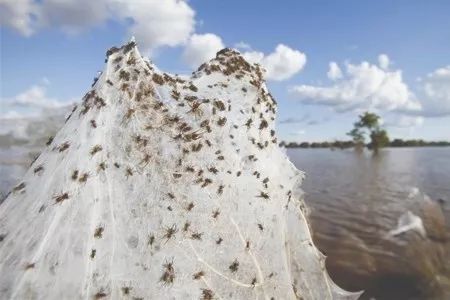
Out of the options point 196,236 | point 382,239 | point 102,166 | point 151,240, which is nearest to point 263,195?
point 196,236

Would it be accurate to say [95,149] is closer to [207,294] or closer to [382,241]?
[207,294]

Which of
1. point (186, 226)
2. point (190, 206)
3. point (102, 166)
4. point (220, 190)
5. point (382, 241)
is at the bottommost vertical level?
point (382, 241)

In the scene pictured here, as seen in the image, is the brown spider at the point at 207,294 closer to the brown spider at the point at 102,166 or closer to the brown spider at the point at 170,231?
the brown spider at the point at 170,231

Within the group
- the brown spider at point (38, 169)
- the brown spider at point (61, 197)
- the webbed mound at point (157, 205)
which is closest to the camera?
the webbed mound at point (157, 205)

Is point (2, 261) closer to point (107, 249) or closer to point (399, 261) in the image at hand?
point (107, 249)

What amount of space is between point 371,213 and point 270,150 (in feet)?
29.1

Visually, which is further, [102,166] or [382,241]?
[382,241]

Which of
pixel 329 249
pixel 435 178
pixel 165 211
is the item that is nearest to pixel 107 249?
pixel 165 211

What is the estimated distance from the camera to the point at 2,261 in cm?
431

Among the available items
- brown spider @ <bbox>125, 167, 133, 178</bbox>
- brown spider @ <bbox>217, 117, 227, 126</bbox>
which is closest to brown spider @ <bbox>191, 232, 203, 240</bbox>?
brown spider @ <bbox>125, 167, 133, 178</bbox>

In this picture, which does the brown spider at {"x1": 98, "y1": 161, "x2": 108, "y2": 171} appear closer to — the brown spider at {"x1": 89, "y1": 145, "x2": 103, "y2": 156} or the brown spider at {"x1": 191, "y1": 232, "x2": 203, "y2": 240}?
the brown spider at {"x1": 89, "y1": 145, "x2": 103, "y2": 156}

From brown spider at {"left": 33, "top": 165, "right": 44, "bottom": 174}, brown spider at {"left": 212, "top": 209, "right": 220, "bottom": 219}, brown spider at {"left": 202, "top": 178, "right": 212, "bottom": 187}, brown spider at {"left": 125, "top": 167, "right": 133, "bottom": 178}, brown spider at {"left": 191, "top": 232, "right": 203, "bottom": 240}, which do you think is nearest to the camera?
brown spider at {"left": 33, "top": 165, "right": 44, "bottom": 174}

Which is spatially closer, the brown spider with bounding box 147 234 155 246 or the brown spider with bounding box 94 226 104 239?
the brown spider with bounding box 94 226 104 239

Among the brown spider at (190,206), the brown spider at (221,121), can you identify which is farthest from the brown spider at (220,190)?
the brown spider at (221,121)
